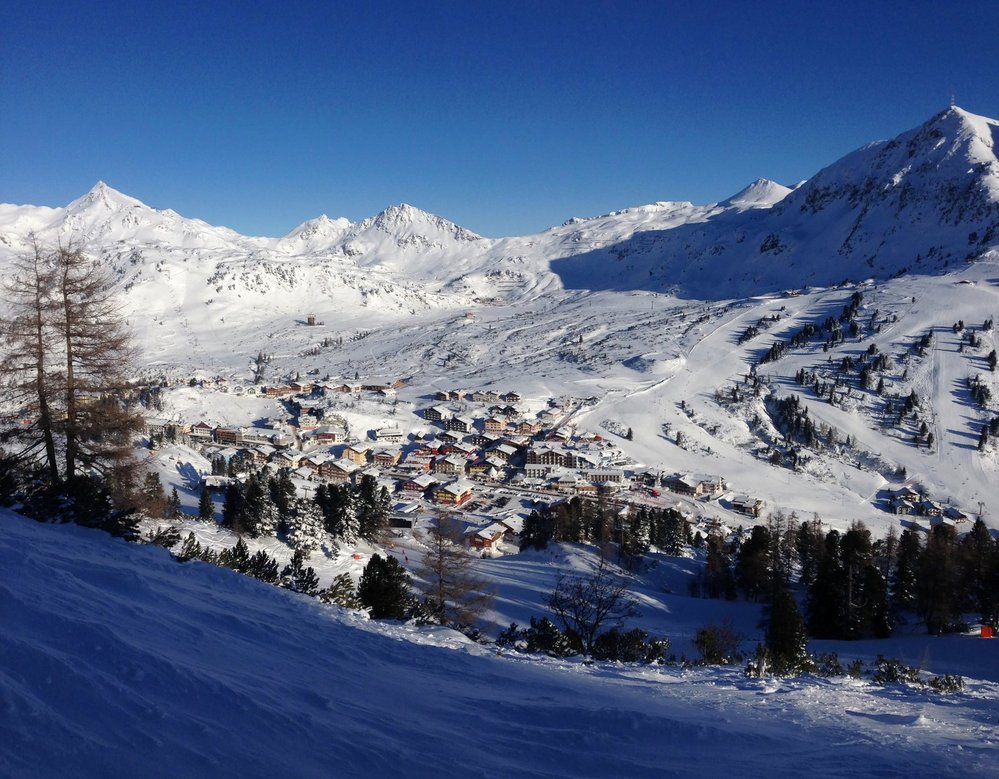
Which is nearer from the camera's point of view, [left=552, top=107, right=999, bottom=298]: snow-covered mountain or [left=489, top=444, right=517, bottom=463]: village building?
[left=489, top=444, right=517, bottom=463]: village building

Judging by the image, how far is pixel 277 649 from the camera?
570 centimetres

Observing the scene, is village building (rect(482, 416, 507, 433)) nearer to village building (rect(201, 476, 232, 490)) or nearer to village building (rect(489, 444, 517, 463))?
village building (rect(489, 444, 517, 463))

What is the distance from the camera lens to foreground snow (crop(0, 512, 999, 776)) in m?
3.28

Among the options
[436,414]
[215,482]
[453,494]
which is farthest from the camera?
[436,414]

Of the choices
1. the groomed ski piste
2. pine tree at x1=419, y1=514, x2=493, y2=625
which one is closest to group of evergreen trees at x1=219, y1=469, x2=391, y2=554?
the groomed ski piste

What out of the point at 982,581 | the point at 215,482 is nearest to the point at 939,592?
the point at 982,581

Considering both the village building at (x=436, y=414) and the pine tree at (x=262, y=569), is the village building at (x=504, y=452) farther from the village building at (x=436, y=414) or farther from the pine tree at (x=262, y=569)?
the pine tree at (x=262, y=569)

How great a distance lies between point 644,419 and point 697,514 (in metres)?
20.6

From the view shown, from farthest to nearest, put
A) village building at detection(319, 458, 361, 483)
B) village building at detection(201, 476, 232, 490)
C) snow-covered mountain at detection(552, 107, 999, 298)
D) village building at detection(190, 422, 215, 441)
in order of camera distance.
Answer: snow-covered mountain at detection(552, 107, 999, 298), village building at detection(190, 422, 215, 441), village building at detection(319, 458, 361, 483), village building at detection(201, 476, 232, 490)

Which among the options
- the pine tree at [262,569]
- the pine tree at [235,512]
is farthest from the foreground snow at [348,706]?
the pine tree at [235,512]

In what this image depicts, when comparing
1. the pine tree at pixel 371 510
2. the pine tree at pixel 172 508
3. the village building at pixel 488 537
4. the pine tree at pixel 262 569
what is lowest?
the village building at pixel 488 537

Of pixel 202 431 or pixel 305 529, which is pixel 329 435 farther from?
pixel 305 529

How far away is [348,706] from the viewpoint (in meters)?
4.38

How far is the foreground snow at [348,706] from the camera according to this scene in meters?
3.28
